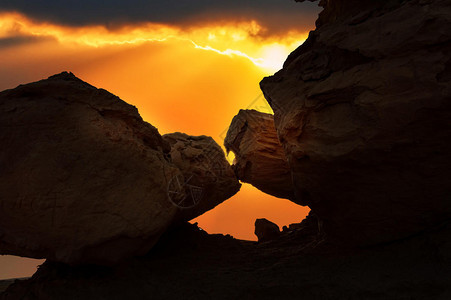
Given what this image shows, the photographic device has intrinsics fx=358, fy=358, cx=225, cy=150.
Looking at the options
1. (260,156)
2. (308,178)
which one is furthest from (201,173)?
(308,178)

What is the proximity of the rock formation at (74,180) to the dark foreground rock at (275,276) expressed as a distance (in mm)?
361

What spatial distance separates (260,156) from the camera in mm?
6586

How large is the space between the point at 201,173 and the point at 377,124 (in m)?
2.95

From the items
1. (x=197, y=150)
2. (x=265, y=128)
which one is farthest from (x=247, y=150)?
(x=197, y=150)

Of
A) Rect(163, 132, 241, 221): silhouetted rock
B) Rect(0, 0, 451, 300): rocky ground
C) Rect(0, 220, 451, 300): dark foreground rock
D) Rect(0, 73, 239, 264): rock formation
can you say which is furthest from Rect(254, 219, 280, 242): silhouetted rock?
Rect(0, 73, 239, 264): rock formation

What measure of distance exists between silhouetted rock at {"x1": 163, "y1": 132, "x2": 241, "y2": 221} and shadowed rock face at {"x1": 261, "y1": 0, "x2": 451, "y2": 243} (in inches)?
66.4

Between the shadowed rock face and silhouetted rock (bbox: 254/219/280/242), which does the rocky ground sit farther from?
silhouetted rock (bbox: 254/219/280/242)

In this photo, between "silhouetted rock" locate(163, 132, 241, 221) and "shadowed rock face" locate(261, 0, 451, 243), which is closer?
"shadowed rock face" locate(261, 0, 451, 243)

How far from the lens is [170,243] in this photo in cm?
580

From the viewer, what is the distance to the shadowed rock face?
3758 millimetres

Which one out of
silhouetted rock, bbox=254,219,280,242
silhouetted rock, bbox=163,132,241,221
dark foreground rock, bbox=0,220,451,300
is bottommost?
dark foreground rock, bbox=0,220,451,300

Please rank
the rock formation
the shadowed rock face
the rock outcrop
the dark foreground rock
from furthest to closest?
the rock outcrop, the rock formation, the shadowed rock face, the dark foreground rock

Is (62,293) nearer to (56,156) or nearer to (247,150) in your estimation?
(56,156)

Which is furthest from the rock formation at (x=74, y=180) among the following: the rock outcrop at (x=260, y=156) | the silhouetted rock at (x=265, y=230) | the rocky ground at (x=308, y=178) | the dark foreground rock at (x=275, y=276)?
the silhouetted rock at (x=265, y=230)
